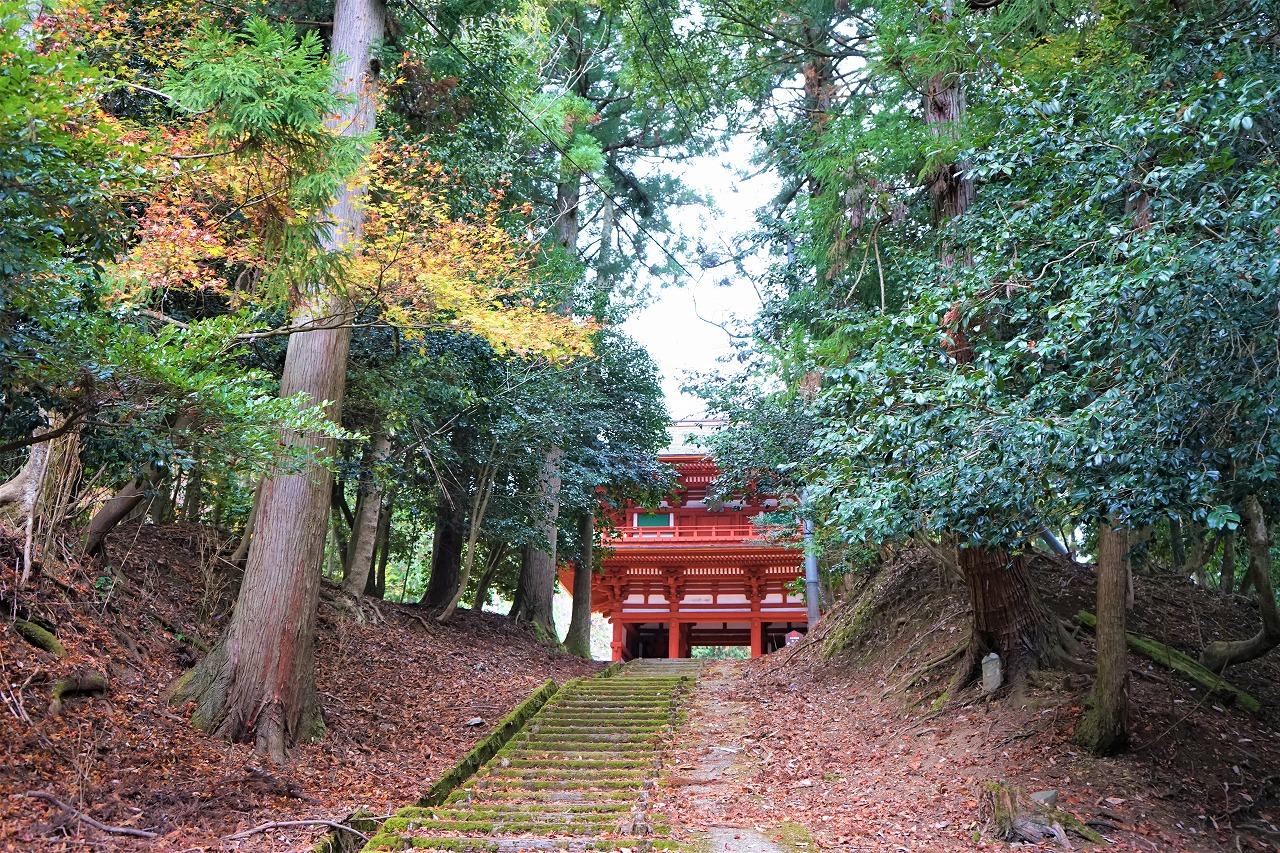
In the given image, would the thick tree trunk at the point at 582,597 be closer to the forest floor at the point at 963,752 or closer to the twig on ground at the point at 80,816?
the forest floor at the point at 963,752

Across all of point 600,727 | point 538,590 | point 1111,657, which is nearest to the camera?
point 1111,657

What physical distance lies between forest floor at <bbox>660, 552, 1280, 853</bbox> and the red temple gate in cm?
932

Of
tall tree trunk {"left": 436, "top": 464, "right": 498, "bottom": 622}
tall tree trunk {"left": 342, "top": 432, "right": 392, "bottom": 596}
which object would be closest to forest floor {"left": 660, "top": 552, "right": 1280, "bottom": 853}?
tall tree trunk {"left": 436, "top": 464, "right": 498, "bottom": 622}

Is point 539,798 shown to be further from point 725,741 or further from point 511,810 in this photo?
point 725,741

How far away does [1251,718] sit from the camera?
7.43 meters

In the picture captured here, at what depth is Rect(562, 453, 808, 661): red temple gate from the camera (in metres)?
20.1

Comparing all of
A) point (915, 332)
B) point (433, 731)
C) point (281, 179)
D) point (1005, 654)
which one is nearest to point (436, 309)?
point (281, 179)

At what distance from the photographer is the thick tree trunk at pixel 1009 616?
747 cm

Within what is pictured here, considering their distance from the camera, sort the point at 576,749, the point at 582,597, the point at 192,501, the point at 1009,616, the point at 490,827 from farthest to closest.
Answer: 1. the point at 582,597
2. the point at 192,501
3. the point at 576,749
4. the point at 1009,616
5. the point at 490,827

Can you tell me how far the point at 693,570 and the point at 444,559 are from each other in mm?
7757

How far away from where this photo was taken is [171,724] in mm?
6035

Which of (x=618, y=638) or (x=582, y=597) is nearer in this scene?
(x=582, y=597)

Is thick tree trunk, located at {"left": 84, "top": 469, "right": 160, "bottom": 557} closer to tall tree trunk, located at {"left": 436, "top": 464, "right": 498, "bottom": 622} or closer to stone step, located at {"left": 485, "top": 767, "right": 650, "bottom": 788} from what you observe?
stone step, located at {"left": 485, "top": 767, "right": 650, "bottom": 788}

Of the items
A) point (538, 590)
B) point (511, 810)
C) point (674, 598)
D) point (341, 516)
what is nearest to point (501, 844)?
point (511, 810)
